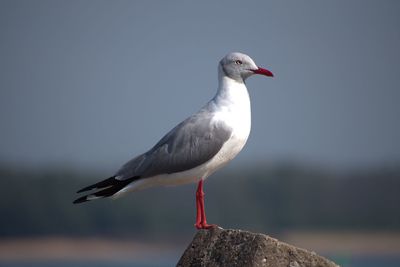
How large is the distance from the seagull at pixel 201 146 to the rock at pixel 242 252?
4.17ft

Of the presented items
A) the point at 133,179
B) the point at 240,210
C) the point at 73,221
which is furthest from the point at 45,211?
the point at 133,179

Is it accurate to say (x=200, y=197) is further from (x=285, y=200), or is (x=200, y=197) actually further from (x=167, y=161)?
(x=285, y=200)

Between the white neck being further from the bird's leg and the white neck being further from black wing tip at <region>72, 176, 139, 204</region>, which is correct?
black wing tip at <region>72, 176, 139, 204</region>

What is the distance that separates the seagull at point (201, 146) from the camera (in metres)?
9.37

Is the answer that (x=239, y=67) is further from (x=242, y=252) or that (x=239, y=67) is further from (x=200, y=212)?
(x=242, y=252)

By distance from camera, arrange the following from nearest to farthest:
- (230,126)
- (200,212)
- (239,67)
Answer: (230,126)
(200,212)
(239,67)

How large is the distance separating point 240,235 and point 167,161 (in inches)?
75.7

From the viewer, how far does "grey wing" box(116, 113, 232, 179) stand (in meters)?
9.41

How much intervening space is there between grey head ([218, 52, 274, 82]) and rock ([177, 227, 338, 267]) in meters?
2.11

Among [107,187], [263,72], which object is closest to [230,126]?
[263,72]

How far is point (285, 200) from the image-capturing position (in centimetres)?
8400

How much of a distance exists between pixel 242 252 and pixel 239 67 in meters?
2.57

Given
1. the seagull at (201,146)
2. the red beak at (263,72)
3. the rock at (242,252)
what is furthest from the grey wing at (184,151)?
the rock at (242,252)

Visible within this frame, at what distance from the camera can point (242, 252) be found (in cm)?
770
